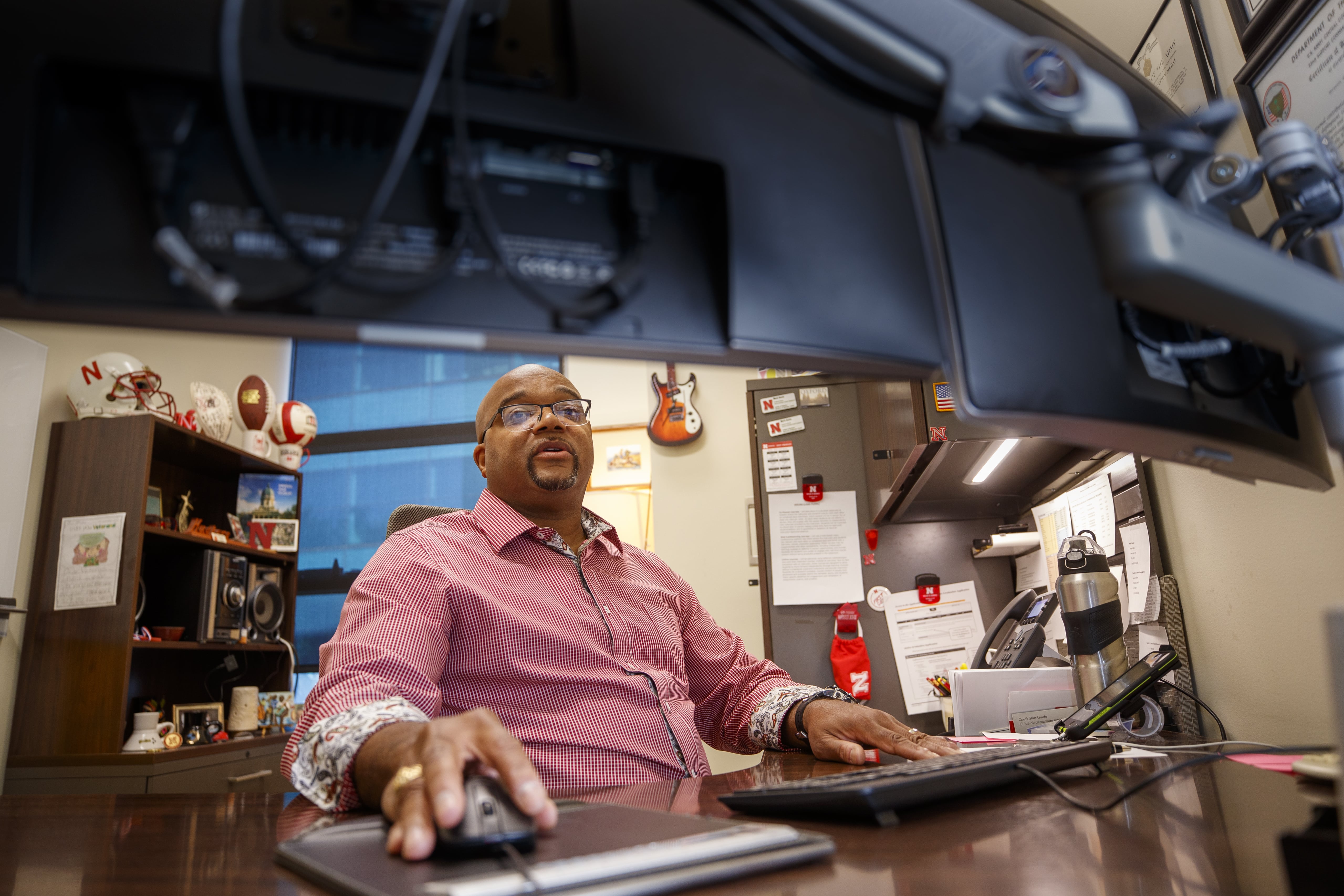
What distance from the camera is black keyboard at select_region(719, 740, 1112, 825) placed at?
0.63m

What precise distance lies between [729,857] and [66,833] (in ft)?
2.21

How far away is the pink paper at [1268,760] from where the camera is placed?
0.81m

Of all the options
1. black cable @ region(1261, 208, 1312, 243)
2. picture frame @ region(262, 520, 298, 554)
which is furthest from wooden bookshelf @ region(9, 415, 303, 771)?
black cable @ region(1261, 208, 1312, 243)

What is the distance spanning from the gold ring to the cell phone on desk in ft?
3.24

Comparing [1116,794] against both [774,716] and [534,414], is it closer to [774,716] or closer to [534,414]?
[774,716]

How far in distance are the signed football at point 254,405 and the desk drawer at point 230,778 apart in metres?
1.32

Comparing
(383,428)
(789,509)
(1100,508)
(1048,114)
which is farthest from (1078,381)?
(383,428)

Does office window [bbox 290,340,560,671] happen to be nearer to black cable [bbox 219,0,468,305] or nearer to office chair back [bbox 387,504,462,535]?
office chair back [bbox 387,504,462,535]

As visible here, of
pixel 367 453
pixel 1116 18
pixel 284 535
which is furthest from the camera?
pixel 367 453


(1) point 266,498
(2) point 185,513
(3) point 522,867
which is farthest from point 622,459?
(3) point 522,867

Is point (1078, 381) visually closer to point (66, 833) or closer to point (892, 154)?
point (892, 154)

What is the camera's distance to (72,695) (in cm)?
256

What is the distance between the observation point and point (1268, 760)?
0.89 metres

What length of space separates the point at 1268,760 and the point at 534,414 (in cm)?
128
